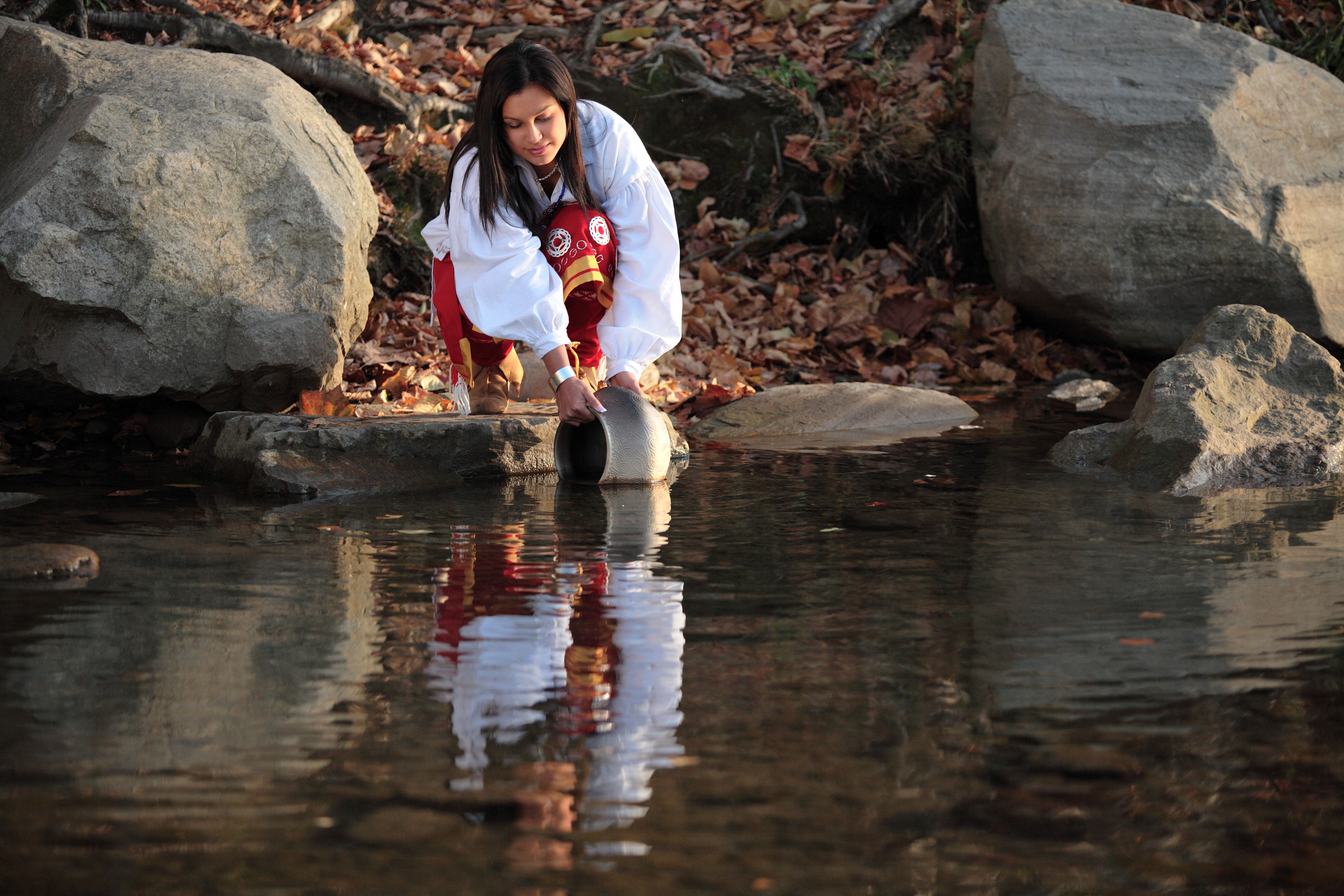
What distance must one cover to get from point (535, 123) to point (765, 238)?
358 cm

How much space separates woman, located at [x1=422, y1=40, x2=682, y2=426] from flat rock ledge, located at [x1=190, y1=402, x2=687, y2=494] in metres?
0.27

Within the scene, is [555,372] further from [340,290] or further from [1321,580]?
[1321,580]

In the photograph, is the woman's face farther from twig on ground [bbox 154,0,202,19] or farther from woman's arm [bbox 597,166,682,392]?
twig on ground [bbox 154,0,202,19]

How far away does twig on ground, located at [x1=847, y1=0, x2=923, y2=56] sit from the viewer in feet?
24.6

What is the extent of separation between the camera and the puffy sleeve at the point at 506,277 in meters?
3.62

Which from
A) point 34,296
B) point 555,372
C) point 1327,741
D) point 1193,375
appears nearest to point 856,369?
point 1193,375

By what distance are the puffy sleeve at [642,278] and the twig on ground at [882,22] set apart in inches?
159

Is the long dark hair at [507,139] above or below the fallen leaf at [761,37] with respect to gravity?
below

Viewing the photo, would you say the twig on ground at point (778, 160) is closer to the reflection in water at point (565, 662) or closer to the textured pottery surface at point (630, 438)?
the textured pottery surface at point (630, 438)

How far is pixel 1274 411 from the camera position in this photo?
3895mm

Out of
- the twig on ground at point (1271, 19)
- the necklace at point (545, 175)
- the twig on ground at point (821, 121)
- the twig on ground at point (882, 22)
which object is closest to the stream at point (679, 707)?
the necklace at point (545, 175)

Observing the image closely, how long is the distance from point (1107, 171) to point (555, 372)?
3.52m

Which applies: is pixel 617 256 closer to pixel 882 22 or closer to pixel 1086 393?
pixel 1086 393

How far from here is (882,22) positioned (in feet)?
24.8
